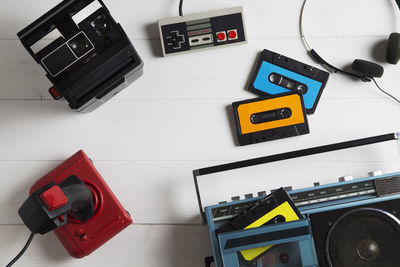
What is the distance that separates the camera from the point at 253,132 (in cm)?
115

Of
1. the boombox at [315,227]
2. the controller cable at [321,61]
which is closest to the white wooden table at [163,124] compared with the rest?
the controller cable at [321,61]

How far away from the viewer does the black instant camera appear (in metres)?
0.95

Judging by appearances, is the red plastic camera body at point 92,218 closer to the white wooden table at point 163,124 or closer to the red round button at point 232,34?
the white wooden table at point 163,124

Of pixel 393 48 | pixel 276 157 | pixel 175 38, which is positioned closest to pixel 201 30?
pixel 175 38

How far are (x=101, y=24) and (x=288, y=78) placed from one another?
50 cm

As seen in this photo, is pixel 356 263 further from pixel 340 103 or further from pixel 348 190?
pixel 340 103

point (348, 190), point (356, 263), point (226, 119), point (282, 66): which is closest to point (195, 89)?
point (226, 119)

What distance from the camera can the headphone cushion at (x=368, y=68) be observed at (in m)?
1.13

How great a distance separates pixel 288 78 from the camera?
1171 mm

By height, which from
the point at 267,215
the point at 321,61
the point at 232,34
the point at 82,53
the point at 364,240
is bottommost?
the point at 364,240

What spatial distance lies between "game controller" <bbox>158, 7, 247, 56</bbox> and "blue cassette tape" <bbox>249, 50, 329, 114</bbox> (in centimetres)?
10

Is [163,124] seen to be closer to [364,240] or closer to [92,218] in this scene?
[92,218]

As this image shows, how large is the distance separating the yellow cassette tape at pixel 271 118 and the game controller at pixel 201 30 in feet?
0.57

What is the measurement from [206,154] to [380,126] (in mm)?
466
